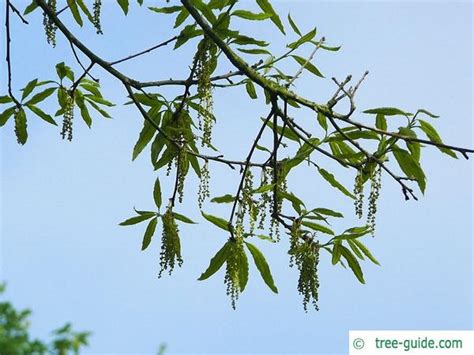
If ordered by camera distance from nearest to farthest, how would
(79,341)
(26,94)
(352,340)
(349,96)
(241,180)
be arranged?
(349,96) → (241,180) → (26,94) → (352,340) → (79,341)

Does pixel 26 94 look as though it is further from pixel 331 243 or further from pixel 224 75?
pixel 331 243

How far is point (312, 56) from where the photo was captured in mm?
2467

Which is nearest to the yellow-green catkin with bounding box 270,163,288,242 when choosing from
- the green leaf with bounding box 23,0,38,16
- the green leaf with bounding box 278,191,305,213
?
the green leaf with bounding box 278,191,305,213

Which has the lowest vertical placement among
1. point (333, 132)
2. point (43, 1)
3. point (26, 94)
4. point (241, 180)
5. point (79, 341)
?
point (79, 341)

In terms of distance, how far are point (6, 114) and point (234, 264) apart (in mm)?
1180

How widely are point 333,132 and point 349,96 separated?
276 mm

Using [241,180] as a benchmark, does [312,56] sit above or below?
above

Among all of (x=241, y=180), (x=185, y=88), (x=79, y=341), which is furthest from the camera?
(x=79, y=341)

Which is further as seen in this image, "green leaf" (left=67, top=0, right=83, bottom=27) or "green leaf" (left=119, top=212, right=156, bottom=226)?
"green leaf" (left=67, top=0, right=83, bottom=27)

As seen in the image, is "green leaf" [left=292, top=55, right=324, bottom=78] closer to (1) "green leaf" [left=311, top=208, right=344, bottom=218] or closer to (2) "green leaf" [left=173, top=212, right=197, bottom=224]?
(1) "green leaf" [left=311, top=208, right=344, bottom=218]

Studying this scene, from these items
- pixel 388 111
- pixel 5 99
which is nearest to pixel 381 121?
pixel 388 111

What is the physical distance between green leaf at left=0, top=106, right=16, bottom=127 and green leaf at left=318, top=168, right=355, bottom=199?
1.15 m

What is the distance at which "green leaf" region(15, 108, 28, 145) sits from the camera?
274 cm

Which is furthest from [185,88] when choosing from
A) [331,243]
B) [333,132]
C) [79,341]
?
[79,341]
